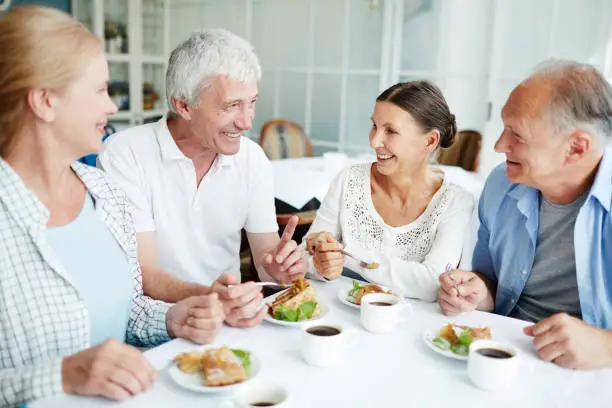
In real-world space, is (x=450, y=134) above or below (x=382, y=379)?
above

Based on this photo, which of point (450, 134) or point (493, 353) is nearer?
point (493, 353)

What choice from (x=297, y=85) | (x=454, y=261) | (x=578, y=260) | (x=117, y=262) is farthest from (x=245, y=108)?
(x=297, y=85)

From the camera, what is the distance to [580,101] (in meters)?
1.37

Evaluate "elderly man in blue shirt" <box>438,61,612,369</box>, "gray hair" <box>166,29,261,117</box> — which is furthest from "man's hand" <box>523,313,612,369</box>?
"gray hair" <box>166,29,261,117</box>

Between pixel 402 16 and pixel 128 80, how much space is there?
2.72 m

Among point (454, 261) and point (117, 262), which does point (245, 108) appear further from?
point (454, 261)

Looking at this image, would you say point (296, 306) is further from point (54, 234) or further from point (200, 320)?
point (54, 234)

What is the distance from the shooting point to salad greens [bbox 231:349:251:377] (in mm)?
1089

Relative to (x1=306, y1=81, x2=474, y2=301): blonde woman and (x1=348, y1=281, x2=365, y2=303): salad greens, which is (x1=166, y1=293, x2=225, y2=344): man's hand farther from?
(x1=306, y1=81, x2=474, y2=301): blonde woman

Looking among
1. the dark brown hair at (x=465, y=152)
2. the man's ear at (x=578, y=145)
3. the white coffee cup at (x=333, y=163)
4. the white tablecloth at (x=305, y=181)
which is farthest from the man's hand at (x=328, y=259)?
the dark brown hair at (x=465, y=152)

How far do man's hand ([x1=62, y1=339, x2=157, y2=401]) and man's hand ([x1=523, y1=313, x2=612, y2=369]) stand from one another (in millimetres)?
797

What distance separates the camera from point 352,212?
1890mm

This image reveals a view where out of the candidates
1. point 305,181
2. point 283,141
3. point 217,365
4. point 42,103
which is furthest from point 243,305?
point 283,141

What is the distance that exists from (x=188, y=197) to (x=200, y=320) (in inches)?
27.1
